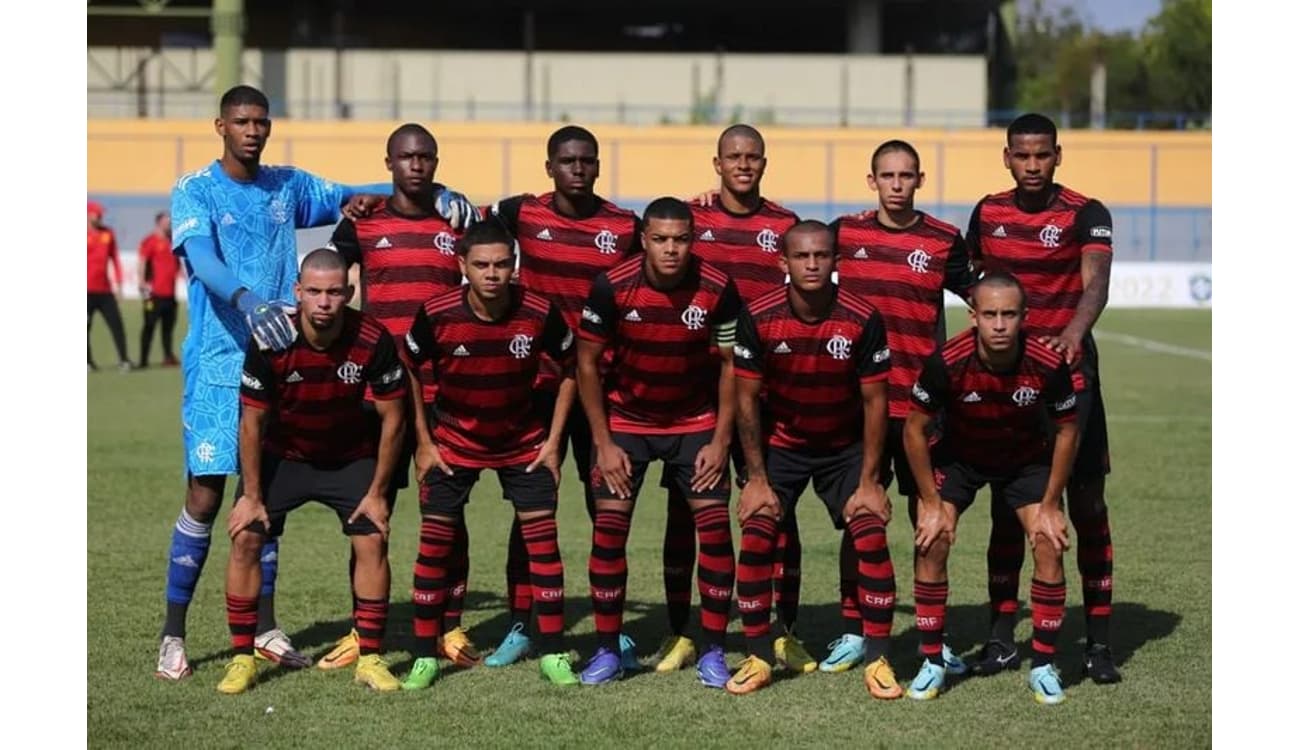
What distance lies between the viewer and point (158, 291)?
23766mm

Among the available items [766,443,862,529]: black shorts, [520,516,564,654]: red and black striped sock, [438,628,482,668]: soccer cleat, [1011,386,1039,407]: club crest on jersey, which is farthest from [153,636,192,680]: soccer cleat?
[1011,386,1039,407]: club crest on jersey

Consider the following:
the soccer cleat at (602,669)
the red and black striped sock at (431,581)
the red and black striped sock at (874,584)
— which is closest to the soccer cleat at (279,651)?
the red and black striped sock at (431,581)

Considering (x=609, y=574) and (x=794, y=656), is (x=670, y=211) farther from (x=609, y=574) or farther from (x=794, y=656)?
(x=794, y=656)

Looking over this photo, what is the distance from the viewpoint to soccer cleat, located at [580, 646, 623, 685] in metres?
7.57

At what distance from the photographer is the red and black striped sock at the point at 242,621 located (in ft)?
24.9

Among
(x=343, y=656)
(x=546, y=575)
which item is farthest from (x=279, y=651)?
(x=546, y=575)

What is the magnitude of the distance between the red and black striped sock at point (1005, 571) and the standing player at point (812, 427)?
633 mm

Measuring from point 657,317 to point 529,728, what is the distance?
171 cm

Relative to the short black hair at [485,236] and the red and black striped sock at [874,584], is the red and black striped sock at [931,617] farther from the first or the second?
the short black hair at [485,236]

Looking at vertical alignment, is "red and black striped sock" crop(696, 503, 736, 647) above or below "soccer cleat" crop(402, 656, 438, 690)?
above

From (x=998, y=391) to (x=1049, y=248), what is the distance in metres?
0.77

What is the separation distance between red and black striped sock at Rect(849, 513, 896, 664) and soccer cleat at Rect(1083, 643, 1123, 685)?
849mm

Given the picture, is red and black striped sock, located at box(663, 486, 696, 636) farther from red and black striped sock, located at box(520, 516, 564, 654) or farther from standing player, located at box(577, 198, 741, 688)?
red and black striped sock, located at box(520, 516, 564, 654)
